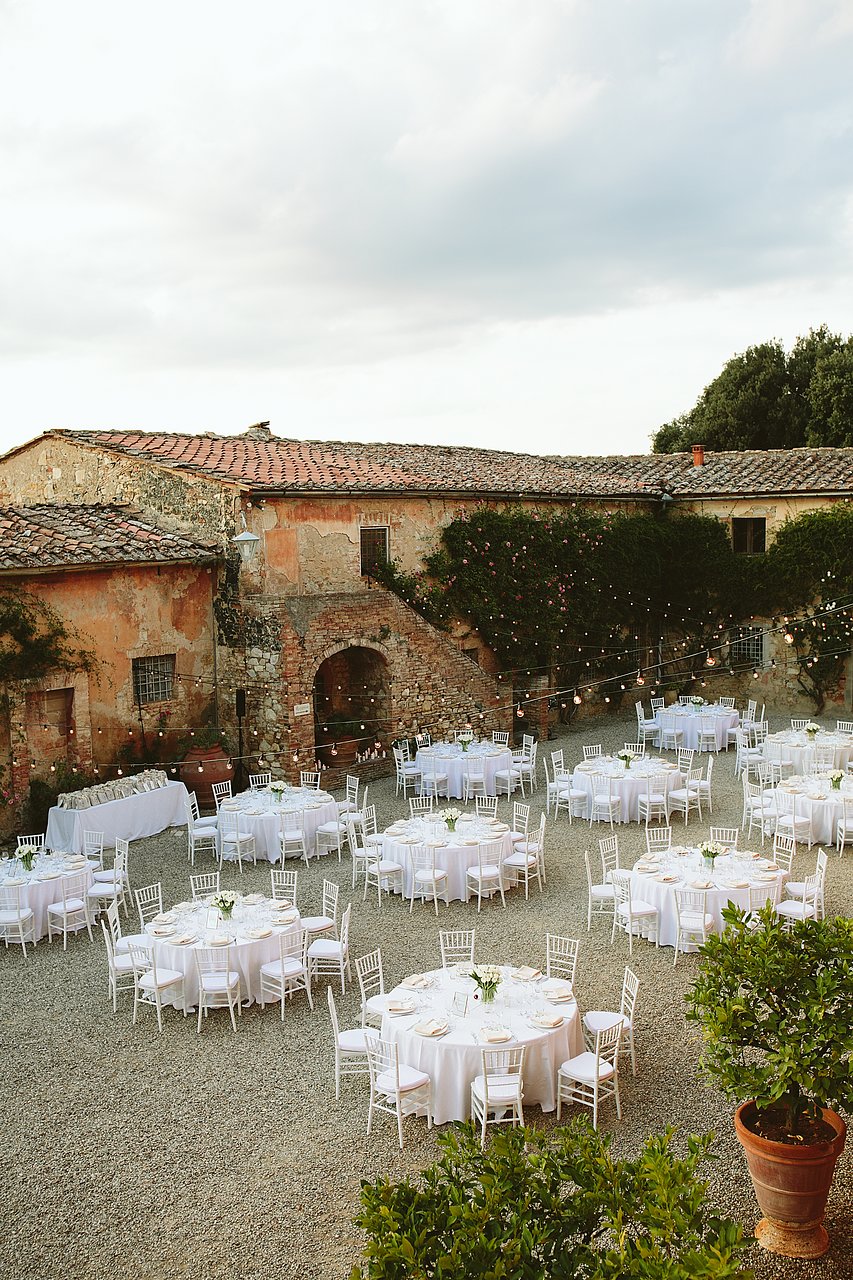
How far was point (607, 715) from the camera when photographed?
981 inches

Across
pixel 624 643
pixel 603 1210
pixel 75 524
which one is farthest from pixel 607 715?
pixel 603 1210

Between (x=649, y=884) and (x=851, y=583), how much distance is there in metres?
14.6

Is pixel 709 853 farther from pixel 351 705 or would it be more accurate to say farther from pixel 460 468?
pixel 460 468

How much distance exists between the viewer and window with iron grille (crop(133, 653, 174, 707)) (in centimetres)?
1719

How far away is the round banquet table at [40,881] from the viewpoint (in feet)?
38.6

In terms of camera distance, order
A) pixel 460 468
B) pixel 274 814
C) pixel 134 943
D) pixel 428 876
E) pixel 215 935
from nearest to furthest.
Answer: pixel 215 935 < pixel 134 943 < pixel 428 876 < pixel 274 814 < pixel 460 468

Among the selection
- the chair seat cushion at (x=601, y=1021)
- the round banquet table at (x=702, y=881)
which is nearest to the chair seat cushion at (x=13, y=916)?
the chair seat cushion at (x=601, y=1021)

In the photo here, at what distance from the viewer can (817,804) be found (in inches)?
559

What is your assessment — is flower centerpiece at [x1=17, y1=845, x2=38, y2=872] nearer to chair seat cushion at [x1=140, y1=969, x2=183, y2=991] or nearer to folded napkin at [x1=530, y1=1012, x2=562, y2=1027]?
chair seat cushion at [x1=140, y1=969, x2=183, y2=991]

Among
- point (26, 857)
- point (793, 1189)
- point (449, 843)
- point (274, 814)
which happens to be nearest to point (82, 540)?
point (274, 814)

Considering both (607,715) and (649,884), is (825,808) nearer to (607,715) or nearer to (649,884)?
(649,884)

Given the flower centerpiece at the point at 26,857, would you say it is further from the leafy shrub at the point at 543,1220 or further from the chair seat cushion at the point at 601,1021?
the leafy shrub at the point at 543,1220

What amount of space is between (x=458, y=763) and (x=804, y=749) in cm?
616

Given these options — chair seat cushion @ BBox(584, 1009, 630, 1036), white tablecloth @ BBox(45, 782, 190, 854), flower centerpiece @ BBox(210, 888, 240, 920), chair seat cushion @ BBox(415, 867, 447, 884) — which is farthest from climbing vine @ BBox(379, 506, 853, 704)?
chair seat cushion @ BBox(584, 1009, 630, 1036)
